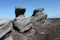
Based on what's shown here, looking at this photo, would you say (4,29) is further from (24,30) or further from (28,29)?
(28,29)

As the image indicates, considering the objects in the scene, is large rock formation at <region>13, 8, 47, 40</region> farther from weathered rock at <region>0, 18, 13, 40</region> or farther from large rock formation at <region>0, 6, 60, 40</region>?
weathered rock at <region>0, 18, 13, 40</region>

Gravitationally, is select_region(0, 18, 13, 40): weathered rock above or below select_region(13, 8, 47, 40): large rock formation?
above

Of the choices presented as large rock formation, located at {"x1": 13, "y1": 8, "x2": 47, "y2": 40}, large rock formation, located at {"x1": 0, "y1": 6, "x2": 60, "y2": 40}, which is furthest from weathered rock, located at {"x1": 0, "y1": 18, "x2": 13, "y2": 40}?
large rock formation, located at {"x1": 13, "y1": 8, "x2": 47, "y2": 40}

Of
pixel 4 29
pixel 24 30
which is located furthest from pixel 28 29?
pixel 4 29

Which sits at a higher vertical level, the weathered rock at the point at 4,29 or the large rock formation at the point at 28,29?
the weathered rock at the point at 4,29

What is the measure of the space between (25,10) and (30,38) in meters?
6.17

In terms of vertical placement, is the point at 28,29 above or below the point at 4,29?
below

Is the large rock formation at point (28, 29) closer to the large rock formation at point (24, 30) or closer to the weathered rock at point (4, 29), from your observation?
the large rock formation at point (24, 30)

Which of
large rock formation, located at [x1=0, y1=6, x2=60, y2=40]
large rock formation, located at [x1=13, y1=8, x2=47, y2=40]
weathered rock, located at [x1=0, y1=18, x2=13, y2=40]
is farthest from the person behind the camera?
large rock formation, located at [x1=13, y1=8, x2=47, y2=40]

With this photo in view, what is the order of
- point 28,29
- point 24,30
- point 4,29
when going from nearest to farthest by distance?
point 4,29 → point 24,30 → point 28,29

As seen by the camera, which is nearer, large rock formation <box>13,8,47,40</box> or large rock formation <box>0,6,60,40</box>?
large rock formation <box>0,6,60,40</box>

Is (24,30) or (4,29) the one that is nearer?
(4,29)

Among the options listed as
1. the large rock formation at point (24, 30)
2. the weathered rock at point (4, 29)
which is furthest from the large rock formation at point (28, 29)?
the weathered rock at point (4, 29)

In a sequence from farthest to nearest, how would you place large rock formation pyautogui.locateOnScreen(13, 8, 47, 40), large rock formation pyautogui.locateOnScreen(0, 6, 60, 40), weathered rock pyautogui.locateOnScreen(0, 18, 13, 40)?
large rock formation pyautogui.locateOnScreen(13, 8, 47, 40) → large rock formation pyautogui.locateOnScreen(0, 6, 60, 40) → weathered rock pyautogui.locateOnScreen(0, 18, 13, 40)
